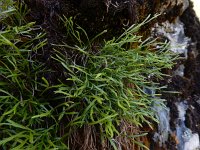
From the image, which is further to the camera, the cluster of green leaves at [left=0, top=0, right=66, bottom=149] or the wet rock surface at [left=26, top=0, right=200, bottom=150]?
the wet rock surface at [left=26, top=0, right=200, bottom=150]

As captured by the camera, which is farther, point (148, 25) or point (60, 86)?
point (148, 25)

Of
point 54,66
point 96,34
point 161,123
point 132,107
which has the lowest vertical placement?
point 161,123

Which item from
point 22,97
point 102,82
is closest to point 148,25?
point 102,82

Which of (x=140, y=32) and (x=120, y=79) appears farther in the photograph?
(x=140, y=32)

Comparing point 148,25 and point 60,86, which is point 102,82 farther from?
point 148,25

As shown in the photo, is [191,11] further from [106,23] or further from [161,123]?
[106,23]

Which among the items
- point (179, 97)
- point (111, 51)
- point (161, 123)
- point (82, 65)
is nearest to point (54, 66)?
point (82, 65)

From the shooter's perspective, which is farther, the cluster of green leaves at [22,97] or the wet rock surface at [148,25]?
the wet rock surface at [148,25]

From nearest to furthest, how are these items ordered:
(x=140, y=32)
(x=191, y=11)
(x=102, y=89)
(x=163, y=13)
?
(x=102, y=89) → (x=140, y=32) → (x=163, y=13) → (x=191, y=11)
